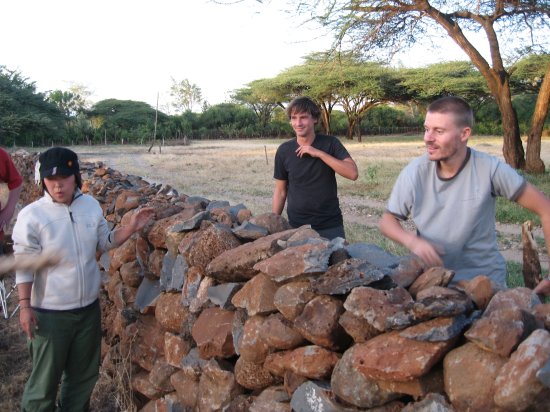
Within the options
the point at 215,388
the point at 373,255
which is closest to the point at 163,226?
the point at 215,388

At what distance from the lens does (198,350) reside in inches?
121

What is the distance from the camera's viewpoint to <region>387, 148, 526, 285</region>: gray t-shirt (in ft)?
8.32

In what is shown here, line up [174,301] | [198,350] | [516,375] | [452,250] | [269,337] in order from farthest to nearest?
[174,301]
[198,350]
[452,250]
[269,337]
[516,375]

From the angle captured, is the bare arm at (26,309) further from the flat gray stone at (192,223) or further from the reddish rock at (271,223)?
the reddish rock at (271,223)

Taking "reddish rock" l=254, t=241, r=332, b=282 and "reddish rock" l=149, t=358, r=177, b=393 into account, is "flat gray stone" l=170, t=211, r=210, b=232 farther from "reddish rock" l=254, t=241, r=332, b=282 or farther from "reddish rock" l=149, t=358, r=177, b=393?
"reddish rock" l=254, t=241, r=332, b=282

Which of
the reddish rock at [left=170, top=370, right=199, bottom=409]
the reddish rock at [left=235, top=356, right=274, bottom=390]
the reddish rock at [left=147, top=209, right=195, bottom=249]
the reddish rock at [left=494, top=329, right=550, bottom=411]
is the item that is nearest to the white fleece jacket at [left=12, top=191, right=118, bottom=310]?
the reddish rock at [left=147, top=209, right=195, bottom=249]

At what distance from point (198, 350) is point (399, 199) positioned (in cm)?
136

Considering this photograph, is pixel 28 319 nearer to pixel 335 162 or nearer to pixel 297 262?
pixel 297 262

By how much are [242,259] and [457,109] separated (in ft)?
4.04

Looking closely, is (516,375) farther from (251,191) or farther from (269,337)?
(251,191)

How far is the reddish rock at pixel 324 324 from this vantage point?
7.16 ft

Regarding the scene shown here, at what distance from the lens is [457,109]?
2.47m

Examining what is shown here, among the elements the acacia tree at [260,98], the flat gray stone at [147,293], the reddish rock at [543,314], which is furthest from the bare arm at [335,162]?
the acacia tree at [260,98]

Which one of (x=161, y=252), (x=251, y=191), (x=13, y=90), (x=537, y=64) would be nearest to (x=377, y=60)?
(x=251, y=191)
